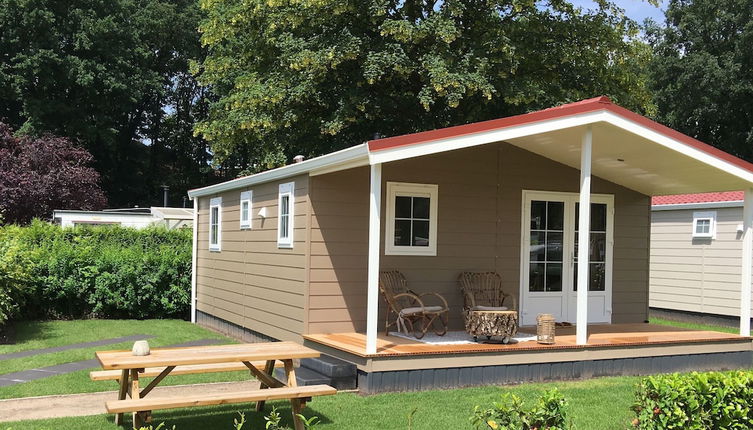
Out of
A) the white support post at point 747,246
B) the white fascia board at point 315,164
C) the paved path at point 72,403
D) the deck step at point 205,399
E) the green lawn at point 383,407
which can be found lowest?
the paved path at point 72,403

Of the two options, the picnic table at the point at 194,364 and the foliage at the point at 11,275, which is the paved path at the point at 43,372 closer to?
the foliage at the point at 11,275

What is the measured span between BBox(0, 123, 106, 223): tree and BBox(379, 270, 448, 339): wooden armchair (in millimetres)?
16455

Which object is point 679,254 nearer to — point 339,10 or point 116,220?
point 339,10

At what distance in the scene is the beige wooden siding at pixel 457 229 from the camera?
25.9ft

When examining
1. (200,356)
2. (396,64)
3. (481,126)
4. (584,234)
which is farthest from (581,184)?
(396,64)

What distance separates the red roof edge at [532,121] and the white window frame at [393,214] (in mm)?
1245

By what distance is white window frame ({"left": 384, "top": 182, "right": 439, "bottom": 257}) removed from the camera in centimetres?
830

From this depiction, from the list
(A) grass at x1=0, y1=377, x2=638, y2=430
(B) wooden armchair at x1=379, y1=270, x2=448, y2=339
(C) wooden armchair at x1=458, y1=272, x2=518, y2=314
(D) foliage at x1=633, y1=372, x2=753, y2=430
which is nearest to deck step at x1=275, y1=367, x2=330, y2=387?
(A) grass at x1=0, y1=377, x2=638, y2=430

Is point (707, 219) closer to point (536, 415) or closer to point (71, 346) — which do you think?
point (71, 346)

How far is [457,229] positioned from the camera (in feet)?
28.5

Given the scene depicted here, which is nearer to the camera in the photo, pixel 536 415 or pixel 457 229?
pixel 536 415

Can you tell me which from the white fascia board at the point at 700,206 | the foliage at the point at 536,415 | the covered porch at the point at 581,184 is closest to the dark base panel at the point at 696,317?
the white fascia board at the point at 700,206

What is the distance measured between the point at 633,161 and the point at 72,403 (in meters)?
6.64

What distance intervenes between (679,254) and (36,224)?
1233cm
